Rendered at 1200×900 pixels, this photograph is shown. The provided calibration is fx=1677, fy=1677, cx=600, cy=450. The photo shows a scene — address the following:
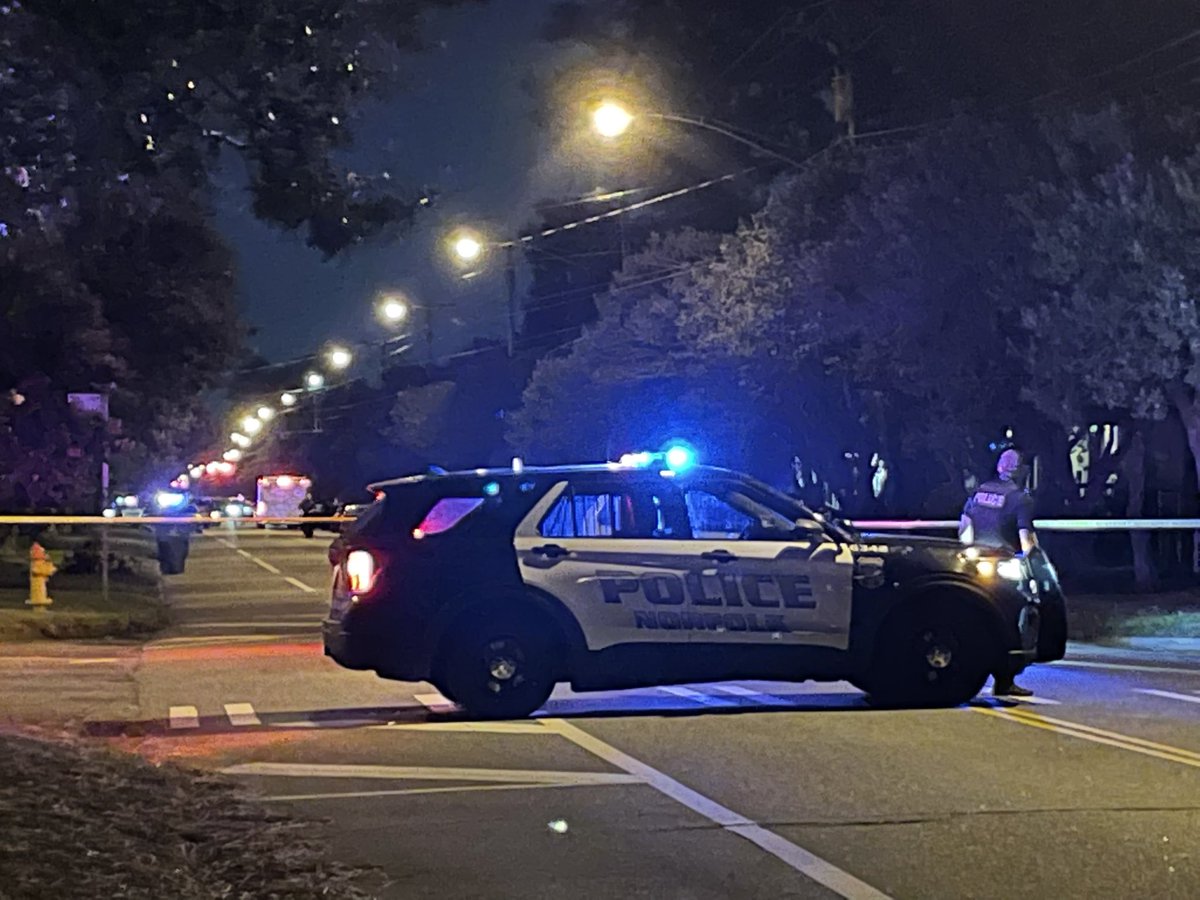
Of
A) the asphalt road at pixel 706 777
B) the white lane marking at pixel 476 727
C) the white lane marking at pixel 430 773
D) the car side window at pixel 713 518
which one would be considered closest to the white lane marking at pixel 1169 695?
the asphalt road at pixel 706 777

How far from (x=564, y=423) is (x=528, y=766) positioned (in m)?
33.2

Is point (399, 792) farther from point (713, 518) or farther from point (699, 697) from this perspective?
point (699, 697)

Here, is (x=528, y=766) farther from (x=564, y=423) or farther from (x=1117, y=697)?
(x=564, y=423)

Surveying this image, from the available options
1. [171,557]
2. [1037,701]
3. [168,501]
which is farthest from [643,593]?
[168,501]

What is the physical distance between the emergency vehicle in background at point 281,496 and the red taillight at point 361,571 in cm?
5651

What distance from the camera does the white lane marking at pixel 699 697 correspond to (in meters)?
12.3

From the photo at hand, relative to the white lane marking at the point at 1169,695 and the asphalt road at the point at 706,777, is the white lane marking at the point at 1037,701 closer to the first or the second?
the asphalt road at the point at 706,777

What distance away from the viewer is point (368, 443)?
84.5 metres

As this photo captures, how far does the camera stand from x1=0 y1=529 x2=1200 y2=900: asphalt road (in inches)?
278

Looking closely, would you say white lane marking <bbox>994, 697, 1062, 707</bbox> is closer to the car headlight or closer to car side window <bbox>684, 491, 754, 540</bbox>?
the car headlight

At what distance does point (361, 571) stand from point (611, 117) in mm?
8957

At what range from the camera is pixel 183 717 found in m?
11.7

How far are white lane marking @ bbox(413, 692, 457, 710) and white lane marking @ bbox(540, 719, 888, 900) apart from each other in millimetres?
1447

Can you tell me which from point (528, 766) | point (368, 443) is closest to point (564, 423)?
point (528, 766)
